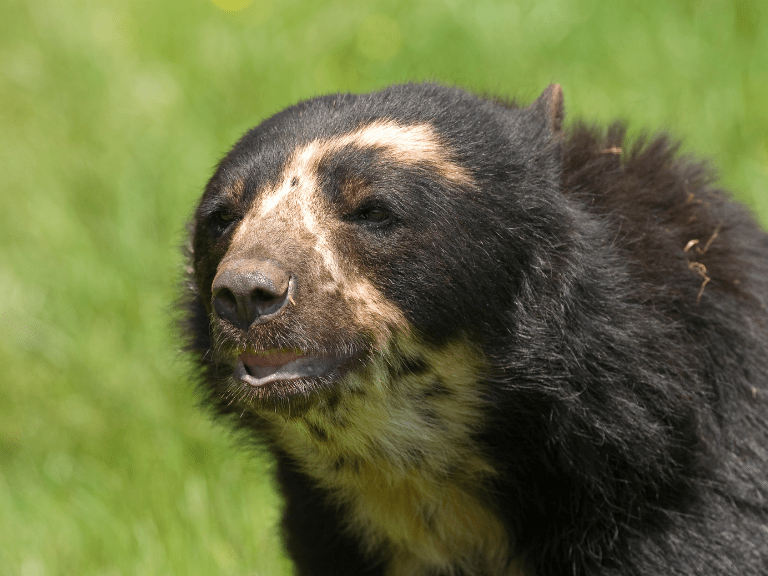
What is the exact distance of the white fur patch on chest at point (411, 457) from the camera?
3.18 m

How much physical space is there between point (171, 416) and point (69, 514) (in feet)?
2.82

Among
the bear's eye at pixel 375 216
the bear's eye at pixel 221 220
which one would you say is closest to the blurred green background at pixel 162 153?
the bear's eye at pixel 221 220

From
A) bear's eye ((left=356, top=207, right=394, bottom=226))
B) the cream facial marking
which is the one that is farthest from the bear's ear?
bear's eye ((left=356, top=207, right=394, bottom=226))

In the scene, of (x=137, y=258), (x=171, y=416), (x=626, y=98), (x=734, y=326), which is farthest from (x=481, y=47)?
(x=734, y=326)

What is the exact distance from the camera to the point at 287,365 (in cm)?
301

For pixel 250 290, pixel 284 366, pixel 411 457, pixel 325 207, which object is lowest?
pixel 411 457

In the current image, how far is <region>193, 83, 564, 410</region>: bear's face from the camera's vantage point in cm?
291

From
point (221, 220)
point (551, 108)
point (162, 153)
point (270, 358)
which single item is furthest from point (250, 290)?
point (162, 153)

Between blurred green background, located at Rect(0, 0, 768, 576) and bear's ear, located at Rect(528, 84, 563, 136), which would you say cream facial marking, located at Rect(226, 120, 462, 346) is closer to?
bear's ear, located at Rect(528, 84, 563, 136)

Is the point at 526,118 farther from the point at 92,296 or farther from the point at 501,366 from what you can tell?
the point at 92,296

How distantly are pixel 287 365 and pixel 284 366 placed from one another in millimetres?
12

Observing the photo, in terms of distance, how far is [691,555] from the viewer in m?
3.29

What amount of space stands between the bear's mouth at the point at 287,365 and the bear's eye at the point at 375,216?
444 millimetres

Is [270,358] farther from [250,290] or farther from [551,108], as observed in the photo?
[551,108]
